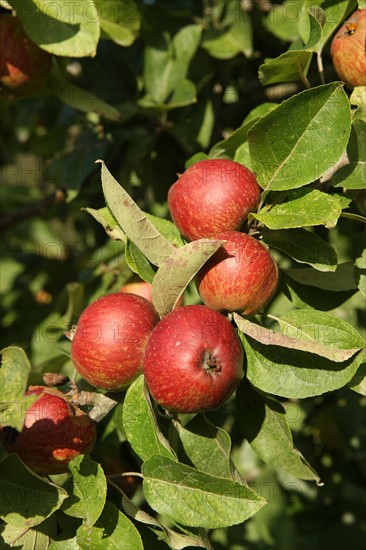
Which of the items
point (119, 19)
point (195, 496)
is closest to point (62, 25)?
point (119, 19)

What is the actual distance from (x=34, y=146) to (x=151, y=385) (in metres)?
2.05

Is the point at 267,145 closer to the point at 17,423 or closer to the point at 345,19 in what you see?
the point at 345,19

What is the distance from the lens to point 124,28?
237cm

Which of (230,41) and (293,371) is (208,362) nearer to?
(293,371)

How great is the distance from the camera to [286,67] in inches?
73.4

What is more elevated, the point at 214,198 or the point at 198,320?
the point at 214,198

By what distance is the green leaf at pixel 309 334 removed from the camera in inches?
60.1

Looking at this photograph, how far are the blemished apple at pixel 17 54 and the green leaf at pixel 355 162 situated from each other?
104 cm

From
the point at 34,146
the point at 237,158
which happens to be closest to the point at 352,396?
the point at 237,158

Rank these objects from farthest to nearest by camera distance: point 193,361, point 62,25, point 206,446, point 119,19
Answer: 1. point 119,19
2. point 62,25
3. point 206,446
4. point 193,361

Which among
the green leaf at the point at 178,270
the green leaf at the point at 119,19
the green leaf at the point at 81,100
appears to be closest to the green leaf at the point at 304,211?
the green leaf at the point at 178,270

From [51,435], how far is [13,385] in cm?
17

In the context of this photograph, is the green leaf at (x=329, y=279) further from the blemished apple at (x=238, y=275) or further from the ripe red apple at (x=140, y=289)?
the ripe red apple at (x=140, y=289)

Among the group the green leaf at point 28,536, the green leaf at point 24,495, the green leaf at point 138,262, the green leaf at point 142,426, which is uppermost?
the green leaf at point 138,262
